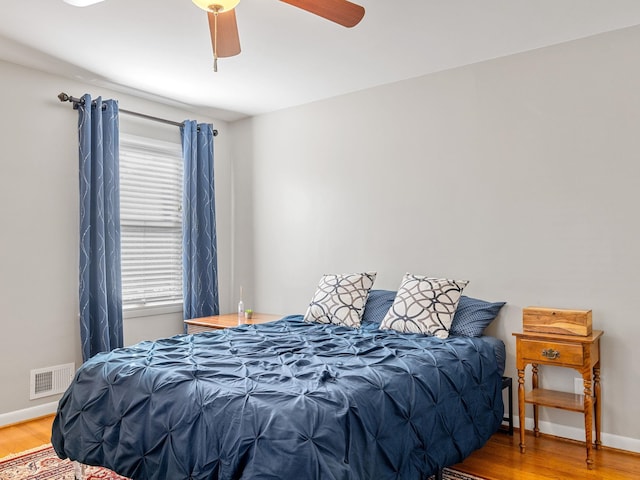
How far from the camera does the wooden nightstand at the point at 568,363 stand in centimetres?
267

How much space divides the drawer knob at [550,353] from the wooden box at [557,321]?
0.37 feet

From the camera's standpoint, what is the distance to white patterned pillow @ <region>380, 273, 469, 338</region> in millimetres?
3090

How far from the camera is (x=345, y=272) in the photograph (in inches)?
162

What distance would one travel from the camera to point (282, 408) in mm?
1742

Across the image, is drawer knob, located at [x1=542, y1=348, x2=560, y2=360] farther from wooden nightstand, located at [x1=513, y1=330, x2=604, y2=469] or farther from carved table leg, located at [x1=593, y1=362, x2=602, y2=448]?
carved table leg, located at [x1=593, y1=362, x2=602, y2=448]

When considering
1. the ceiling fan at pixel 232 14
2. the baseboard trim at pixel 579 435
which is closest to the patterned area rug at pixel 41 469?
the ceiling fan at pixel 232 14

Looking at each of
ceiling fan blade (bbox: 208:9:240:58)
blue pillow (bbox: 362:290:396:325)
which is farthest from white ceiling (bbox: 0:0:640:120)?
blue pillow (bbox: 362:290:396:325)

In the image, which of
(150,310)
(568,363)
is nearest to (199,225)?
(150,310)

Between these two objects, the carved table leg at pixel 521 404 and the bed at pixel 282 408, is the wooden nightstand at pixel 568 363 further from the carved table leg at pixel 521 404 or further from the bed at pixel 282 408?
the bed at pixel 282 408

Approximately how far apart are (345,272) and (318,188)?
79 cm

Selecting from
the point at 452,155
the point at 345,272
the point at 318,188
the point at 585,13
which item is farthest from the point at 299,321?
the point at 585,13

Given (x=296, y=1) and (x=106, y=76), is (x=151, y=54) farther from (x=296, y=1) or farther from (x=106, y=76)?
(x=296, y=1)

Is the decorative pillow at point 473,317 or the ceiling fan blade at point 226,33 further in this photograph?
the decorative pillow at point 473,317

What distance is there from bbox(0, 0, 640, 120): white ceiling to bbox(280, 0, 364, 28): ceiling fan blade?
0.38m
